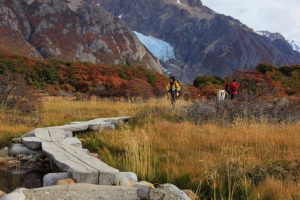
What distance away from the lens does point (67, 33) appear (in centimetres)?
8294

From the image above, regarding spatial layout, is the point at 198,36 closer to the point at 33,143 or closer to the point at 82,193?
the point at 33,143

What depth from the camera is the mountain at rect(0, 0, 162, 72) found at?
75.4 metres

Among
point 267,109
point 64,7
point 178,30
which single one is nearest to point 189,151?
point 267,109

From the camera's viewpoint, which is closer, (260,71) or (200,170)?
(200,170)

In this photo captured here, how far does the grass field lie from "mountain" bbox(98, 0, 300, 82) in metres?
114

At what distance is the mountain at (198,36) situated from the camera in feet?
472

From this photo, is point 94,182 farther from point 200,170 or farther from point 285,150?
point 285,150

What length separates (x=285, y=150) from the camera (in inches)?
313

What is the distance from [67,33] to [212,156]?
255ft

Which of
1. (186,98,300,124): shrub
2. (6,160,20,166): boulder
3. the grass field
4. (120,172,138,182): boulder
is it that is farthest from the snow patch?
(120,172,138,182): boulder

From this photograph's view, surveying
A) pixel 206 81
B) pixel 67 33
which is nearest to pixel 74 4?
pixel 67 33

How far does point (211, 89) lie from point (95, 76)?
33.5 feet

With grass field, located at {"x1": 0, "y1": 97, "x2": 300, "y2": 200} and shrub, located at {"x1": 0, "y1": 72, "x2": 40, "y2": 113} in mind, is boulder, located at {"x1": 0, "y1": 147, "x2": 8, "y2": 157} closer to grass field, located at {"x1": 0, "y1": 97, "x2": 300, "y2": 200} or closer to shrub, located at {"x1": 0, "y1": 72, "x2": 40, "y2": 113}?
grass field, located at {"x1": 0, "y1": 97, "x2": 300, "y2": 200}

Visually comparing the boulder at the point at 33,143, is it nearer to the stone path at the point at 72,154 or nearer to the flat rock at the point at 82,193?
the stone path at the point at 72,154
